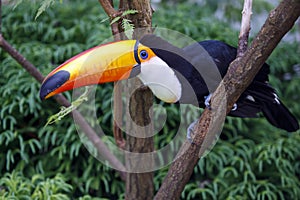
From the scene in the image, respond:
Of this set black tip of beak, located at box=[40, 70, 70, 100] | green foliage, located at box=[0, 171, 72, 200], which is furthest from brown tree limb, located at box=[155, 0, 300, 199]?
green foliage, located at box=[0, 171, 72, 200]

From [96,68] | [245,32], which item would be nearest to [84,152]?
[96,68]

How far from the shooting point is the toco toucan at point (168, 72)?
6.90 feet

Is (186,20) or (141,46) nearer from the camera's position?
(141,46)

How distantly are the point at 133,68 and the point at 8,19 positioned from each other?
214 centimetres

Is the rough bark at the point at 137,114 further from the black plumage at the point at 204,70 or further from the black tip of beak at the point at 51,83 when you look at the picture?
the black tip of beak at the point at 51,83

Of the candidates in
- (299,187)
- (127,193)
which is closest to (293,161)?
(299,187)

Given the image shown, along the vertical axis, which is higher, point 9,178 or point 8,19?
point 8,19

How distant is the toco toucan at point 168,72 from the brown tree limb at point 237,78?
8.4 inches

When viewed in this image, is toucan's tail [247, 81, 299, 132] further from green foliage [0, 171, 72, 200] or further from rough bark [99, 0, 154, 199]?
green foliage [0, 171, 72, 200]

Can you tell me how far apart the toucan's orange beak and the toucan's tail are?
2.07 ft

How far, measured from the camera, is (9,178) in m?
3.16

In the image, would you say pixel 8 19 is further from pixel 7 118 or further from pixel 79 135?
pixel 79 135

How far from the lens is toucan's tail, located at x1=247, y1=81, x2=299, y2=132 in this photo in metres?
2.46

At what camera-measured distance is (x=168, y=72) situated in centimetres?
237
